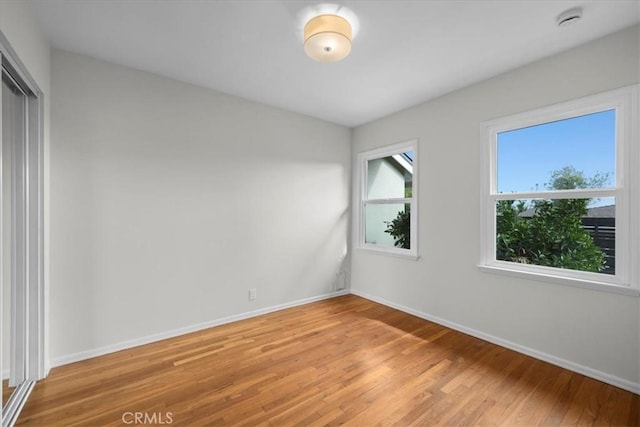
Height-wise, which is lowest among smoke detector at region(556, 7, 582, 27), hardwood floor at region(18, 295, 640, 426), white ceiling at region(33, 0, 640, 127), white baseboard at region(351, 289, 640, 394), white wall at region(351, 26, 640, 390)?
hardwood floor at region(18, 295, 640, 426)

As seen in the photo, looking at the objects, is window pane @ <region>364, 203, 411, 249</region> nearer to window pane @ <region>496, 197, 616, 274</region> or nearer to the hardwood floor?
window pane @ <region>496, 197, 616, 274</region>

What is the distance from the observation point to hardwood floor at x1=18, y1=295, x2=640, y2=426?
1705mm

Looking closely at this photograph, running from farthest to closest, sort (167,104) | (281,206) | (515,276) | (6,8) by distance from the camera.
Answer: (281,206) < (167,104) < (515,276) < (6,8)

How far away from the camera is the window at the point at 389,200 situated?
354 centimetres

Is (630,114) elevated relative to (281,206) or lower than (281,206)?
elevated

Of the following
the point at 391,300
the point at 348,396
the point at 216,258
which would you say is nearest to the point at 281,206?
the point at 216,258

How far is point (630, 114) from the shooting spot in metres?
1.98

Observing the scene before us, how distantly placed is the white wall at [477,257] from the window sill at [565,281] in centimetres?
5

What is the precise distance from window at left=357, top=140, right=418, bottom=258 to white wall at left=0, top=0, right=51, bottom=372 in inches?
136

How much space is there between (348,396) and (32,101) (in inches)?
122

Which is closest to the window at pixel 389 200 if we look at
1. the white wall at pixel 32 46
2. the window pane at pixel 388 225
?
the window pane at pixel 388 225

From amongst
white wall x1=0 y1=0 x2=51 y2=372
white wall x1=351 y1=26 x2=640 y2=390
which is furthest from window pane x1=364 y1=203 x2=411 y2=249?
white wall x1=0 y1=0 x2=51 y2=372

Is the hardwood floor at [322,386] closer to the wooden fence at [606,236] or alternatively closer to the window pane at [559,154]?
the wooden fence at [606,236]

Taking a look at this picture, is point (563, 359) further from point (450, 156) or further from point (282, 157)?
point (282, 157)
